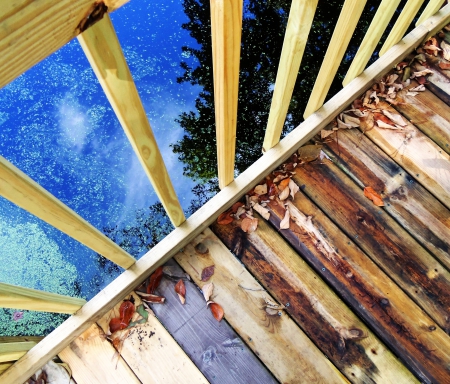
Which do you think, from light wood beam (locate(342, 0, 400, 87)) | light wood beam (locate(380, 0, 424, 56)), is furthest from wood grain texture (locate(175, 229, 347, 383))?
light wood beam (locate(380, 0, 424, 56))

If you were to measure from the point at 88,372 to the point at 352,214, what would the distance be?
1.21 meters

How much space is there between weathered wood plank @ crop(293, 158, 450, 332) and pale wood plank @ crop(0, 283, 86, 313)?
1.03 metres

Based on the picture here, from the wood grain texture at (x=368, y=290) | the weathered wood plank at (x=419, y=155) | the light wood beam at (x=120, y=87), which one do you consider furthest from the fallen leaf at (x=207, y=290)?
the weathered wood plank at (x=419, y=155)

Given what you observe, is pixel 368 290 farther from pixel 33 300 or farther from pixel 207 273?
pixel 33 300

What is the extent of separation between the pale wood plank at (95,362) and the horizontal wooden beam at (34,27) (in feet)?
3.73

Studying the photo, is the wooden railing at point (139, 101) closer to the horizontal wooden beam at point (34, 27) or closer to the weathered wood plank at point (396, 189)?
the horizontal wooden beam at point (34, 27)

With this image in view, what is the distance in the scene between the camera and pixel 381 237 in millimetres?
1540

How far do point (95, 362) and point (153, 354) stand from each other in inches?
8.3

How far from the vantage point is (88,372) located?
133cm

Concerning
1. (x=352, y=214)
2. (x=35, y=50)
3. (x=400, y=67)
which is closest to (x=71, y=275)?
(x=352, y=214)

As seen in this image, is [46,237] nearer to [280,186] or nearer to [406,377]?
[280,186]

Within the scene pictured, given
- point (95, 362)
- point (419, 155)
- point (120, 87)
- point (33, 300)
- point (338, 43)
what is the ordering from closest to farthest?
point (120, 87)
point (33, 300)
point (338, 43)
point (95, 362)
point (419, 155)

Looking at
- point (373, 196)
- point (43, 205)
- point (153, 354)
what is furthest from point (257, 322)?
point (43, 205)

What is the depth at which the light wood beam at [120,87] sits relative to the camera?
1.81ft
